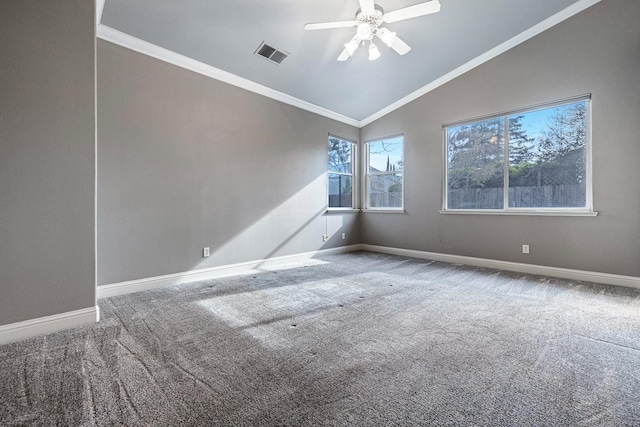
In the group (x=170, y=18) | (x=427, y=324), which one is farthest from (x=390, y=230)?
(x=170, y=18)

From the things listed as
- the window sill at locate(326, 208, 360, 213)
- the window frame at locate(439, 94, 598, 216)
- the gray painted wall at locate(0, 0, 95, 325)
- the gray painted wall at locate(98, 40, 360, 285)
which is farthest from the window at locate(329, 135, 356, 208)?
the gray painted wall at locate(0, 0, 95, 325)

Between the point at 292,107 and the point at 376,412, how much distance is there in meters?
4.43

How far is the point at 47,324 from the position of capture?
7.04 feet

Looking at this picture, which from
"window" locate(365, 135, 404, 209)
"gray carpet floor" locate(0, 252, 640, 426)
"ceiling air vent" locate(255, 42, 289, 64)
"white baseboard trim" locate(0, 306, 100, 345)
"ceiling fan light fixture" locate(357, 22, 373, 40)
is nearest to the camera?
"gray carpet floor" locate(0, 252, 640, 426)

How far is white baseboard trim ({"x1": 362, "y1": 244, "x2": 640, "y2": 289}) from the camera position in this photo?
335cm

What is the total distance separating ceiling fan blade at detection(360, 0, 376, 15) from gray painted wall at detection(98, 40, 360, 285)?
6.85ft

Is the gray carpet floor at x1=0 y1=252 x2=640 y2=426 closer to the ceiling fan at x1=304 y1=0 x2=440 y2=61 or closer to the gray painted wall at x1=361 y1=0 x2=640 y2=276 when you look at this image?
the gray painted wall at x1=361 y1=0 x2=640 y2=276

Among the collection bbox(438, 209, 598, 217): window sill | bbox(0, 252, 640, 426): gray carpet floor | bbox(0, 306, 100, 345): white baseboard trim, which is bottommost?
bbox(0, 252, 640, 426): gray carpet floor

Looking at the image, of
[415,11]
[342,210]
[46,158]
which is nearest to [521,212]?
[342,210]

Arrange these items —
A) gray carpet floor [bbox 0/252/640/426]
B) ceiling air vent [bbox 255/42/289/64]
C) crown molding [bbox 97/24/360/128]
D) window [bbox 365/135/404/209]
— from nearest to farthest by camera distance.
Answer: gray carpet floor [bbox 0/252/640/426], crown molding [bbox 97/24/360/128], ceiling air vent [bbox 255/42/289/64], window [bbox 365/135/404/209]

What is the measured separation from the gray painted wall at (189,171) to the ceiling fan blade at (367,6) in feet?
6.85

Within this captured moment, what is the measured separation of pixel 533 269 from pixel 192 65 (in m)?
5.18

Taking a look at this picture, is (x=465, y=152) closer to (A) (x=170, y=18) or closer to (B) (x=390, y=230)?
(B) (x=390, y=230)

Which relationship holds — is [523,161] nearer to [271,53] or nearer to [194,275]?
[271,53]
